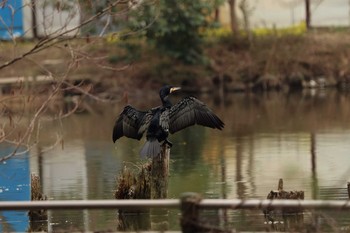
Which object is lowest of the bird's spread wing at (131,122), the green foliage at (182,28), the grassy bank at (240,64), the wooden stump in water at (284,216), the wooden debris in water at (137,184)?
the wooden stump in water at (284,216)

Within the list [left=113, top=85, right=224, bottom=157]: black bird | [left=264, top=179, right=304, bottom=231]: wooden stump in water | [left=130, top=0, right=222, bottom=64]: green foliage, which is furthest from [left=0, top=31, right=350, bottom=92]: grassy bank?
[left=264, top=179, right=304, bottom=231]: wooden stump in water

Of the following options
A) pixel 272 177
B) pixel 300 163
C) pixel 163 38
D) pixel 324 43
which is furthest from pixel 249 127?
pixel 324 43

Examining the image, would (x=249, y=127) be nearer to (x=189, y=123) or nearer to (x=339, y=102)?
(x=339, y=102)

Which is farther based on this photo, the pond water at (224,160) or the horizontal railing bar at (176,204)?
the pond water at (224,160)

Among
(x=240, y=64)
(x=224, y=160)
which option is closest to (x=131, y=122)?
(x=224, y=160)

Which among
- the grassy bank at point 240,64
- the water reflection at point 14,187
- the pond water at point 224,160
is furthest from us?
the grassy bank at point 240,64

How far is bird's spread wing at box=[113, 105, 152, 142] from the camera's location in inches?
485

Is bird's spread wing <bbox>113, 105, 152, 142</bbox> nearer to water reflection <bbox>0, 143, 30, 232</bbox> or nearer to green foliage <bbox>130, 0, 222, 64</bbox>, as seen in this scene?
water reflection <bbox>0, 143, 30, 232</bbox>

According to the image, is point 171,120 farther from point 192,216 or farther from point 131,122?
point 192,216

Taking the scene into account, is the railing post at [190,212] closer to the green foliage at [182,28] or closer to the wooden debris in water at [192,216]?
the wooden debris in water at [192,216]

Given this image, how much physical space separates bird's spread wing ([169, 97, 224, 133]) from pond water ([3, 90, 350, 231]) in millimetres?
1079

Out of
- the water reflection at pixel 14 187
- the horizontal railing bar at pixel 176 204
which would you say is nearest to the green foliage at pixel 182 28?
the water reflection at pixel 14 187

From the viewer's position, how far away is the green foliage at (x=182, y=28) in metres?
35.1

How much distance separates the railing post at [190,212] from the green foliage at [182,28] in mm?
26387
